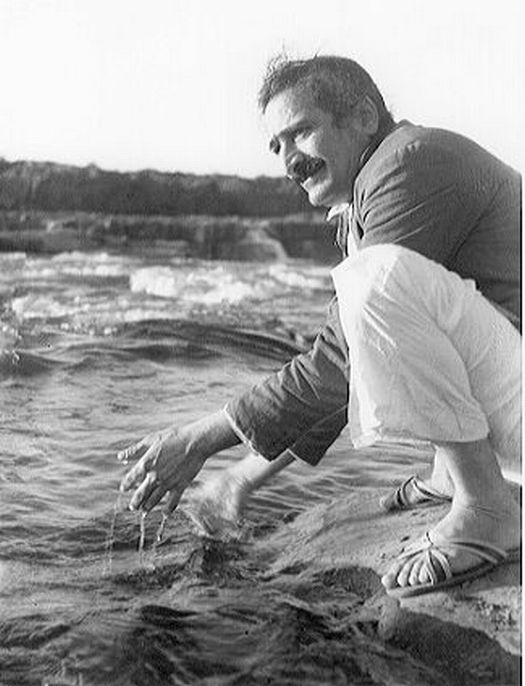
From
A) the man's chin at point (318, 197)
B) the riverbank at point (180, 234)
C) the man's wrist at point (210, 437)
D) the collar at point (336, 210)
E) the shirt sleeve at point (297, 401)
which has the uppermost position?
the man's chin at point (318, 197)

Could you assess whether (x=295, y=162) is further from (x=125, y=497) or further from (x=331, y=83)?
(x=125, y=497)

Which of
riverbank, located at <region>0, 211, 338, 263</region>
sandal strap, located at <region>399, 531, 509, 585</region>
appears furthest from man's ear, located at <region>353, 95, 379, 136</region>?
sandal strap, located at <region>399, 531, 509, 585</region>

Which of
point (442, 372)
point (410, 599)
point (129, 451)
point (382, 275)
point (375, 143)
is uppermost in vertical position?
point (375, 143)

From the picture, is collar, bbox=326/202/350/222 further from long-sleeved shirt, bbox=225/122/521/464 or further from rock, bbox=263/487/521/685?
rock, bbox=263/487/521/685

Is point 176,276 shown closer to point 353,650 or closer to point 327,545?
point 327,545

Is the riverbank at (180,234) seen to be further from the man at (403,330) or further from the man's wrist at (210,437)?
the man's wrist at (210,437)

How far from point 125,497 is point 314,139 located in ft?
1.67

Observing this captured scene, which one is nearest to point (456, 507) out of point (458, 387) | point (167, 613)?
point (458, 387)

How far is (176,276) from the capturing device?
Answer: 4.25 ft

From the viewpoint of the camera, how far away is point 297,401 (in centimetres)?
115

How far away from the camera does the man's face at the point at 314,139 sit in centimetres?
114

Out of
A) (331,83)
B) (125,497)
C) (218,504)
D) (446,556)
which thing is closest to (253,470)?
(218,504)

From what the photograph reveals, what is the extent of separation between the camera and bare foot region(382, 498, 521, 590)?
107 cm

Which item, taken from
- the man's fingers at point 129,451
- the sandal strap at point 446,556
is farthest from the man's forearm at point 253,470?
the sandal strap at point 446,556
